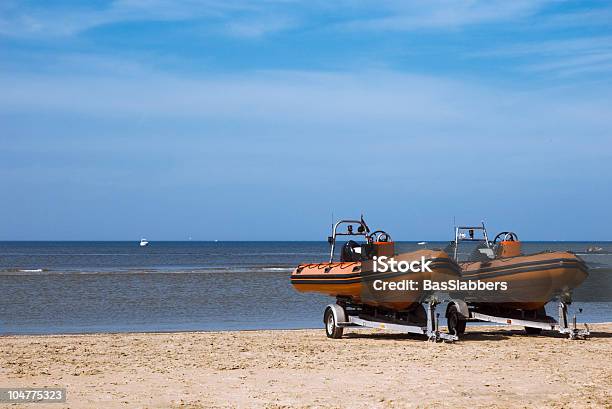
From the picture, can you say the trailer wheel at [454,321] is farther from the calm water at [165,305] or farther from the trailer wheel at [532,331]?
the trailer wheel at [532,331]

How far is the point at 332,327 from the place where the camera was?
16750mm

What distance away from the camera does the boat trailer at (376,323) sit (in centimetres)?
1548

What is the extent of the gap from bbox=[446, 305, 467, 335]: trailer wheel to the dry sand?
1.02 ft

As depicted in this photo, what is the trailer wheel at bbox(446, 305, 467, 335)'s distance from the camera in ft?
53.3

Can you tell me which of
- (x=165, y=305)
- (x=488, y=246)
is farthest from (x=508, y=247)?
(x=165, y=305)

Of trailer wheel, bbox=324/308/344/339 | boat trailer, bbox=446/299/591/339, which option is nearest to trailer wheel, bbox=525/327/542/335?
boat trailer, bbox=446/299/591/339

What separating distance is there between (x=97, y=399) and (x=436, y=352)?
598 centimetres

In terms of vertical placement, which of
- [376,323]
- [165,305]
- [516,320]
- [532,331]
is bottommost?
[165,305]

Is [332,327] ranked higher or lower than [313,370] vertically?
higher

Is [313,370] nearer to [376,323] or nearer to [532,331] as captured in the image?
[376,323]

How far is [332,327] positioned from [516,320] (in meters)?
3.48

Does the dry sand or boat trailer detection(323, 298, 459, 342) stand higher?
boat trailer detection(323, 298, 459, 342)

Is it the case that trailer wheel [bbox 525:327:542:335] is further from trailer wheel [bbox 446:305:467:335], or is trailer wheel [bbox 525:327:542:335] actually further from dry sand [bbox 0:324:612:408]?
trailer wheel [bbox 446:305:467:335]

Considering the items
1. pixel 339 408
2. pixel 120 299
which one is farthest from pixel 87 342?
pixel 120 299
